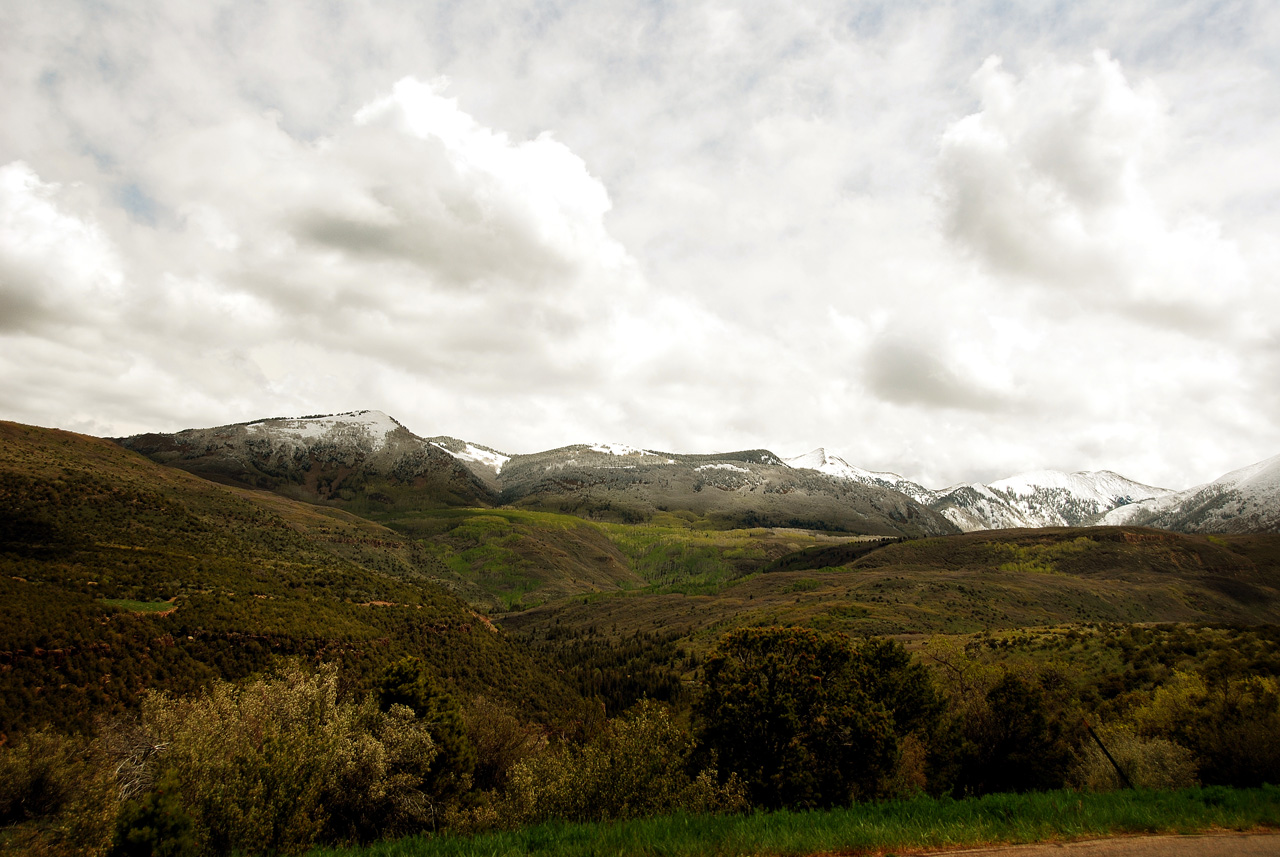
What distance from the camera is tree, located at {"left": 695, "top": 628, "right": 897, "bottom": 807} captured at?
110 feet

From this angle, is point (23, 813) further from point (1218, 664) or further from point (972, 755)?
point (1218, 664)

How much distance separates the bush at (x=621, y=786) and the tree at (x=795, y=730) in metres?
5.51

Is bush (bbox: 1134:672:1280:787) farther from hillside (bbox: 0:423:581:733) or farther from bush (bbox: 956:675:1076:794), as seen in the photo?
hillside (bbox: 0:423:581:733)

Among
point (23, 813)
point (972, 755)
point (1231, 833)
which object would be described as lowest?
point (23, 813)

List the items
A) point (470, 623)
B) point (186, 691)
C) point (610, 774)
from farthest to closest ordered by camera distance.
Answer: point (470, 623), point (186, 691), point (610, 774)

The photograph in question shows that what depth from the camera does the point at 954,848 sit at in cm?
1287

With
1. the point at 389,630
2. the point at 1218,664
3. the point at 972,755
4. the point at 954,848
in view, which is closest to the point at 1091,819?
the point at 954,848

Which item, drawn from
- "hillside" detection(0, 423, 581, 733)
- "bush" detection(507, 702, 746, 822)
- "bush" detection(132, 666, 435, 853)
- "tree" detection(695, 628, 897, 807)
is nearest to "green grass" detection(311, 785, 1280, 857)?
"bush" detection(132, 666, 435, 853)

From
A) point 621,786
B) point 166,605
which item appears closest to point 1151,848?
point 621,786

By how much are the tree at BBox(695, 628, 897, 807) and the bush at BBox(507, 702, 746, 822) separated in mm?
5512

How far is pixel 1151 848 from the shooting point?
43.0 feet

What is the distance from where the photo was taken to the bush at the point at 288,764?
20.4 meters

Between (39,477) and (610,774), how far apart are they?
110m

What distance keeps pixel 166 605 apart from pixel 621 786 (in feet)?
178
